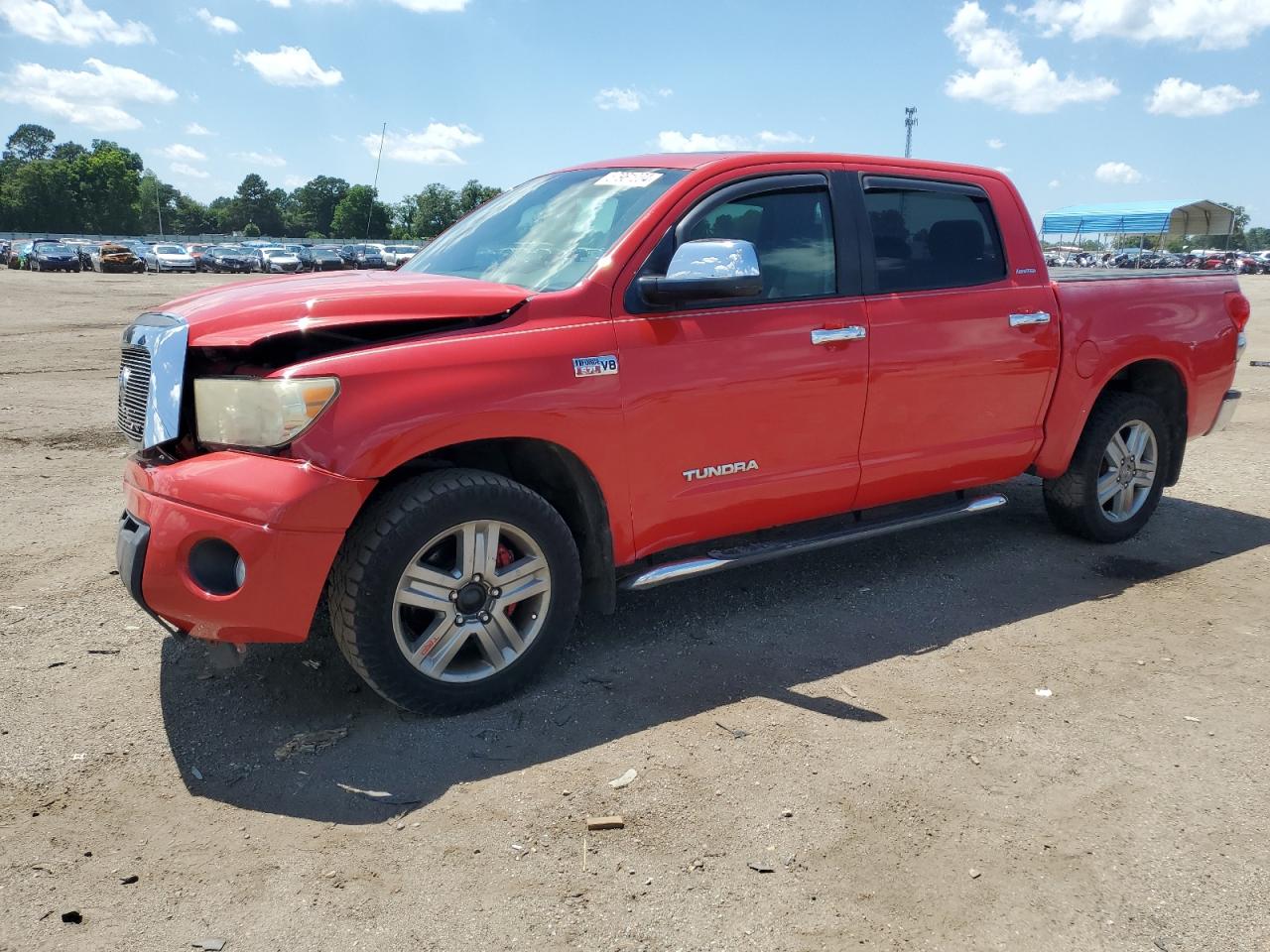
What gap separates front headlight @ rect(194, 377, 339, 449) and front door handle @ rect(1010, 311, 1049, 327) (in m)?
3.20

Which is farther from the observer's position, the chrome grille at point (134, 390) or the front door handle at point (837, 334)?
the front door handle at point (837, 334)

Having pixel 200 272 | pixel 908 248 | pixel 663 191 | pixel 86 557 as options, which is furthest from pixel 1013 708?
pixel 200 272

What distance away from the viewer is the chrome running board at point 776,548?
380cm

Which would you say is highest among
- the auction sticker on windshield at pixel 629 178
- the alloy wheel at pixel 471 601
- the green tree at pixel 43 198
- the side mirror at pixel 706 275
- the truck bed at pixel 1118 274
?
the green tree at pixel 43 198

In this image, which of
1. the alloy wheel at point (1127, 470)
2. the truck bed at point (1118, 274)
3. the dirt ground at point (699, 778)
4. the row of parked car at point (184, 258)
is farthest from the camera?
the row of parked car at point (184, 258)

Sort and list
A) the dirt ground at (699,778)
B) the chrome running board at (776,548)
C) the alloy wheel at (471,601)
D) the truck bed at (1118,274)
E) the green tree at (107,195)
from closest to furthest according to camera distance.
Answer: the dirt ground at (699,778)
the alloy wheel at (471,601)
the chrome running board at (776,548)
the truck bed at (1118,274)
the green tree at (107,195)

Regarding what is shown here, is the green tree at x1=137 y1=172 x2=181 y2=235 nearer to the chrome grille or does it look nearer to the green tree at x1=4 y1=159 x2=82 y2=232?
the green tree at x1=4 y1=159 x2=82 y2=232

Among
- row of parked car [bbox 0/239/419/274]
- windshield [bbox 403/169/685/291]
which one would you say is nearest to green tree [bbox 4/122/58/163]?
row of parked car [bbox 0/239/419/274]

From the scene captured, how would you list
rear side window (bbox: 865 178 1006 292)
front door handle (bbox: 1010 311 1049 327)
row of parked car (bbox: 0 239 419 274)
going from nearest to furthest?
rear side window (bbox: 865 178 1006 292) < front door handle (bbox: 1010 311 1049 327) < row of parked car (bbox: 0 239 419 274)

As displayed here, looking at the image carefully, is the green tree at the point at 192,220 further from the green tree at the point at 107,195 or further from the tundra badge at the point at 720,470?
the tundra badge at the point at 720,470

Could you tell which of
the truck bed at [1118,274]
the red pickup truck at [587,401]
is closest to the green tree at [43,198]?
the red pickup truck at [587,401]

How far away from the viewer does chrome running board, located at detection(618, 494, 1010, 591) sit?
12.5 ft

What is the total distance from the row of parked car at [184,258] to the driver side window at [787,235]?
154 ft

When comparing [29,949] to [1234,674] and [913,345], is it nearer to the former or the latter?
[913,345]
